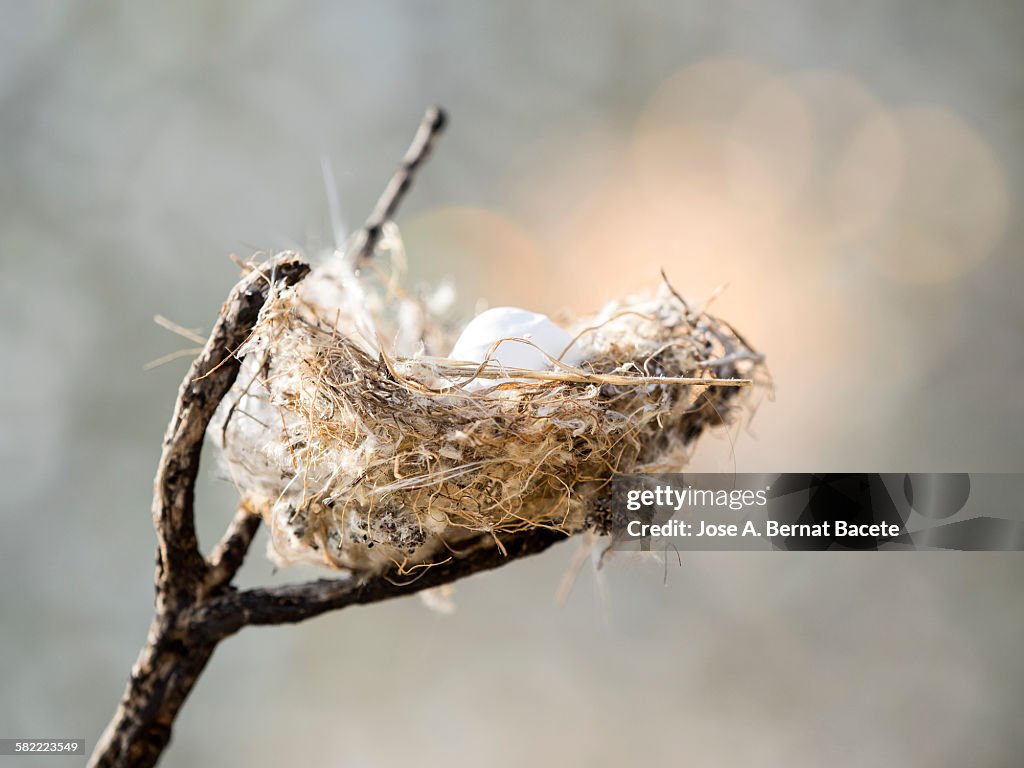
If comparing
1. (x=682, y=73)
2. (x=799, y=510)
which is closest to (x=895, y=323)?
(x=682, y=73)

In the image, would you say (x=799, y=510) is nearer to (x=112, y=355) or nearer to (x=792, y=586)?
(x=792, y=586)

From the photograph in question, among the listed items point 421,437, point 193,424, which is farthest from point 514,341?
point 193,424

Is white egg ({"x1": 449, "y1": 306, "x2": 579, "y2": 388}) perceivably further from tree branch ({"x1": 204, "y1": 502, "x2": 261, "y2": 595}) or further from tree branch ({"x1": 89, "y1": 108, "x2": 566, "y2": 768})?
tree branch ({"x1": 204, "y1": 502, "x2": 261, "y2": 595})

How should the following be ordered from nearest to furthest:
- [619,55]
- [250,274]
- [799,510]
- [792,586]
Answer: [250,274] < [799,510] < [792,586] < [619,55]

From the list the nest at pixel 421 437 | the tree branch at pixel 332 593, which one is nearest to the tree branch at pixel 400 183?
the nest at pixel 421 437

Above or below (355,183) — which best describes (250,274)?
below

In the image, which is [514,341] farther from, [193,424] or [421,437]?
[193,424]
